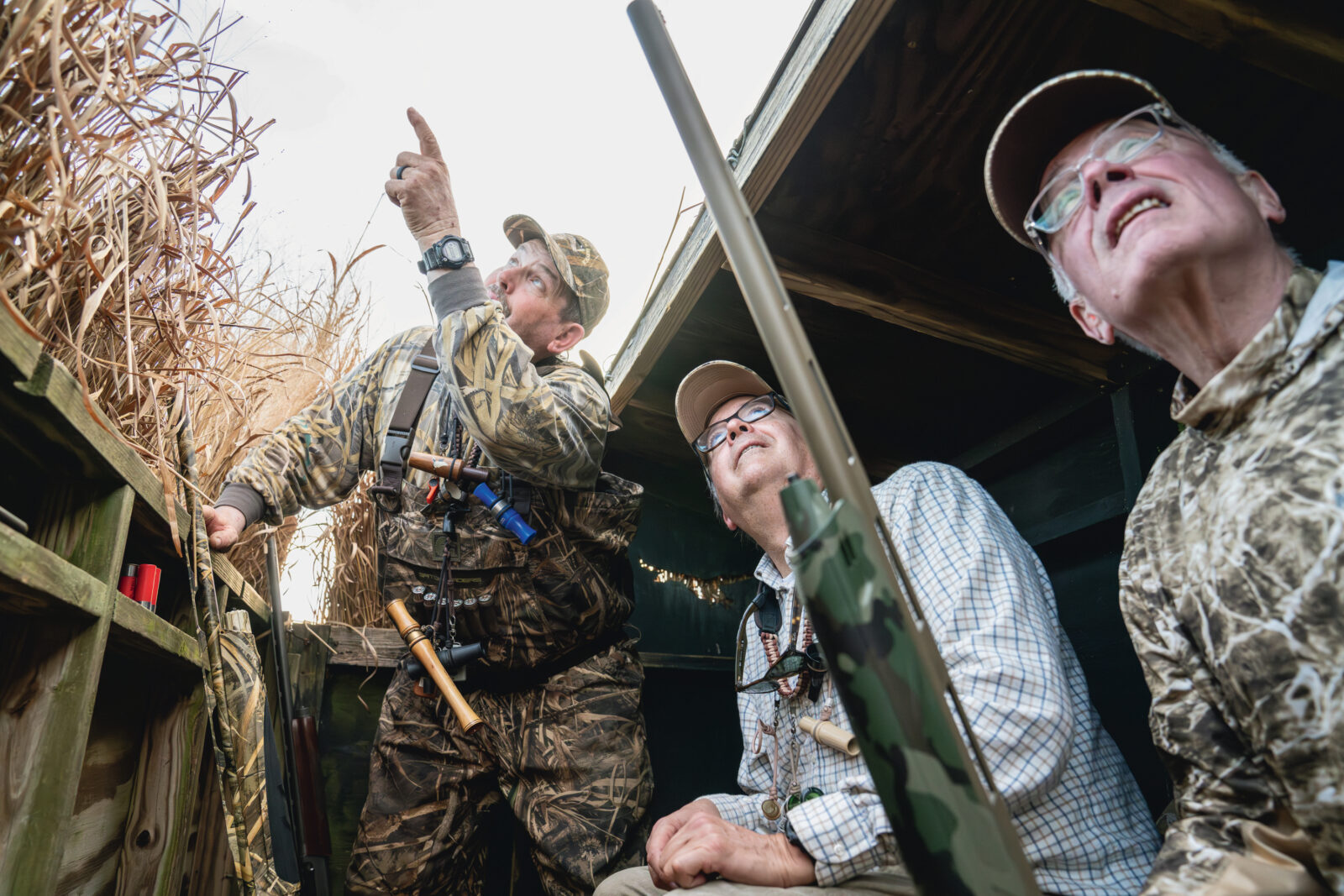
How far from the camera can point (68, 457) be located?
135 cm

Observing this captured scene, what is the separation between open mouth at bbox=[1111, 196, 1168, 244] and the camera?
137 centimetres

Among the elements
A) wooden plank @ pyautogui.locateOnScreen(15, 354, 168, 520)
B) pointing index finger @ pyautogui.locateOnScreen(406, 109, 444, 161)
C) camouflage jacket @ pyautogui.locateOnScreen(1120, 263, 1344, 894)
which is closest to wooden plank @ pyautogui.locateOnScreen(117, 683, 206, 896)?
wooden plank @ pyautogui.locateOnScreen(15, 354, 168, 520)

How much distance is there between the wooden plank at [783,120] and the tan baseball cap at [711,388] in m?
0.24

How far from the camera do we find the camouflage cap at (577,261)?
10.0ft

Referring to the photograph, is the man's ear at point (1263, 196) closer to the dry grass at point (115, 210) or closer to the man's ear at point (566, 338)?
the dry grass at point (115, 210)

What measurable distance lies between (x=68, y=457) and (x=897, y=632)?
1431 mm

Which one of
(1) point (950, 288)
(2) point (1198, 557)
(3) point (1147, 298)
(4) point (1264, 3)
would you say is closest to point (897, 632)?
(2) point (1198, 557)

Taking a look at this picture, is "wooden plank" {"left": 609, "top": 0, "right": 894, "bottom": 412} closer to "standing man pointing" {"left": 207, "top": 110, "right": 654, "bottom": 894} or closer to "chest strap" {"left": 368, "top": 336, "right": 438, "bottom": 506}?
"standing man pointing" {"left": 207, "top": 110, "right": 654, "bottom": 894}

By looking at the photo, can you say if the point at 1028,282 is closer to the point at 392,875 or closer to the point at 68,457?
the point at 68,457

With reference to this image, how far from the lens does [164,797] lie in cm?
181

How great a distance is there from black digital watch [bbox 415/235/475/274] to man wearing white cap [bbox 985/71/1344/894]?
5.14ft

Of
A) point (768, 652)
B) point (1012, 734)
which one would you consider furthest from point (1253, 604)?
point (768, 652)

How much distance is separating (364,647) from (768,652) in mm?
1866

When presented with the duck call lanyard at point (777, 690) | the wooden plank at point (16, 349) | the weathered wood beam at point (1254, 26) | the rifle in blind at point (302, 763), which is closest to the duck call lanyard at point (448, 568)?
the rifle in blind at point (302, 763)
